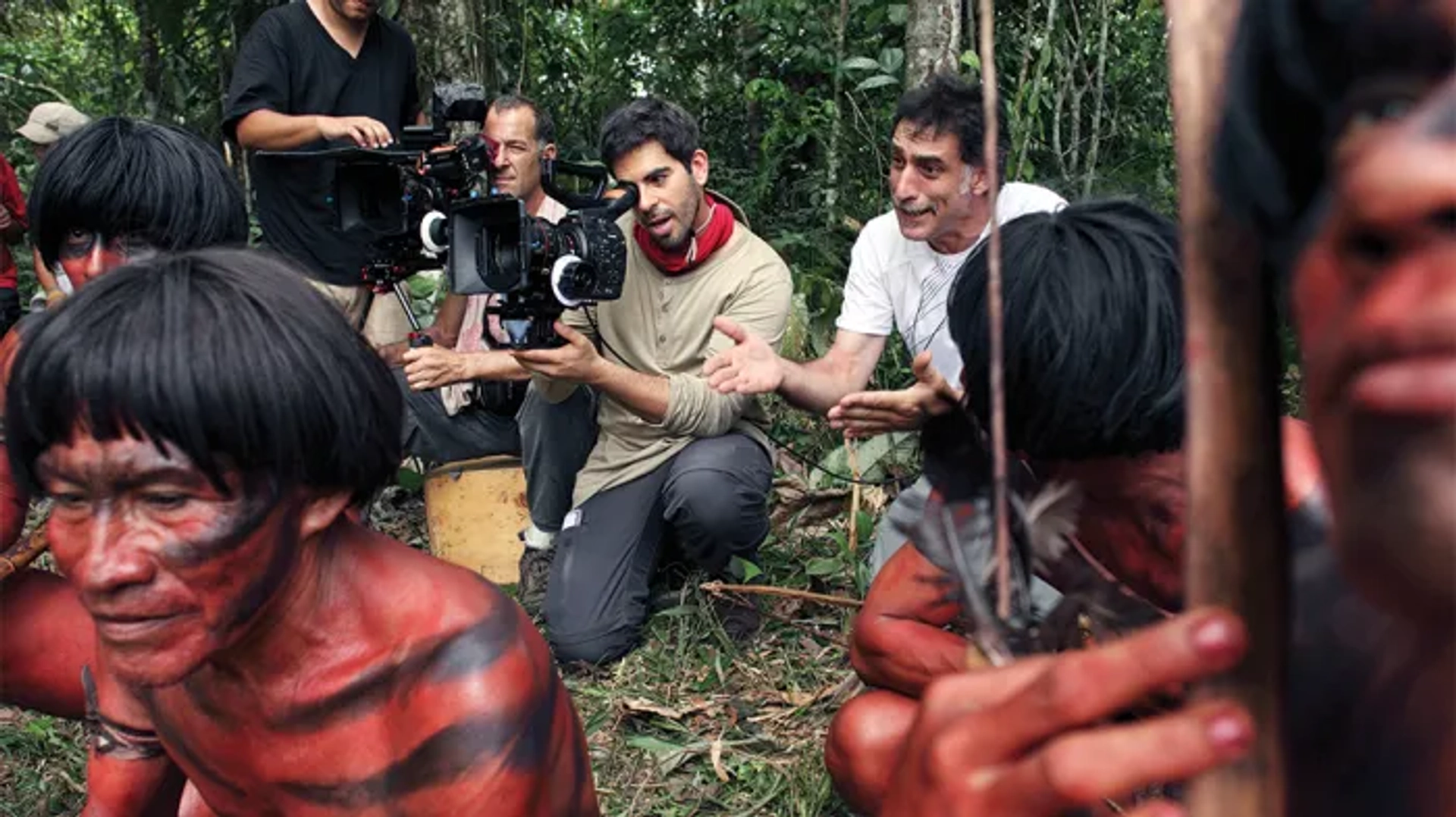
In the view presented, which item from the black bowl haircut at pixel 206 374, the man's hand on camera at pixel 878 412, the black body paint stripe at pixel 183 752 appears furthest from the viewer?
the man's hand on camera at pixel 878 412

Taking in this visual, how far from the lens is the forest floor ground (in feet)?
11.0

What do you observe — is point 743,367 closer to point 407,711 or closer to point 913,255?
point 913,255

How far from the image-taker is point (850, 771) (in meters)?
2.66

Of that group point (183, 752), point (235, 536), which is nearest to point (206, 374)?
point (235, 536)

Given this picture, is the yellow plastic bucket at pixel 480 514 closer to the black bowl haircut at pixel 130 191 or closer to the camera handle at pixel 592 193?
the camera handle at pixel 592 193

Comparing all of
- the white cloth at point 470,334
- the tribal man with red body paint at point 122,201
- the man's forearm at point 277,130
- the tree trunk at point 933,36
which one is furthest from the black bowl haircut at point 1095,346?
the tree trunk at point 933,36

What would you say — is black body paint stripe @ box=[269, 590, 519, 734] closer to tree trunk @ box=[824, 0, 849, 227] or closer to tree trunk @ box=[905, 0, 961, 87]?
tree trunk @ box=[905, 0, 961, 87]

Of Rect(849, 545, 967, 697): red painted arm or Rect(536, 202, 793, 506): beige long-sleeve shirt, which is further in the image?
Rect(536, 202, 793, 506): beige long-sleeve shirt

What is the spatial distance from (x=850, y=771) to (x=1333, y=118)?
7.17 ft

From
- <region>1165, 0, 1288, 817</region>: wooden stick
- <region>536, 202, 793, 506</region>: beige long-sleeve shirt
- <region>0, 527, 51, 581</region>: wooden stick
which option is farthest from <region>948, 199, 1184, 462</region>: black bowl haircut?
<region>536, 202, 793, 506</region>: beige long-sleeve shirt

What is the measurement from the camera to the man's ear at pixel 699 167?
440 centimetres

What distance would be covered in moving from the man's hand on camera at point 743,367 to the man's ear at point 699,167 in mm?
933

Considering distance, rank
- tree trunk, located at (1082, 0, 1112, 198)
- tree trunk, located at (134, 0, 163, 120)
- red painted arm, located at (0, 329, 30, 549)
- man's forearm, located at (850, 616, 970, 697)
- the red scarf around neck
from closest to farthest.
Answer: man's forearm, located at (850, 616, 970, 697) < red painted arm, located at (0, 329, 30, 549) < the red scarf around neck < tree trunk, located at (1082, 0, 1112, 198) < tree trunk, located at (134, 0, 163, 120)

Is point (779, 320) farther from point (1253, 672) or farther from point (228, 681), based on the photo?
point (1253, 672)
